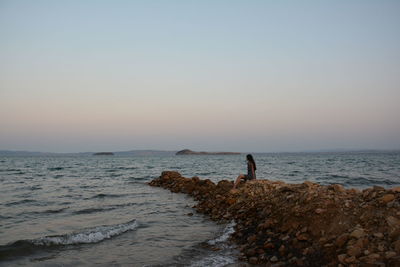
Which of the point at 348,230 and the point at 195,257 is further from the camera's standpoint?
the point at 195,257

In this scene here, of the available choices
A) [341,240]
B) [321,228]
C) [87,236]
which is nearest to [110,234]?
[87,236]

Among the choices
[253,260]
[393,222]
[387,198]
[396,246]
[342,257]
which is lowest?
[253,260]

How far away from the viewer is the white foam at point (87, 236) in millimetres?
7969

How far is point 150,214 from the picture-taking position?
456 inches

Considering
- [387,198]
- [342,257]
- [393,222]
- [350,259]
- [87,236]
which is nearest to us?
[350,259]

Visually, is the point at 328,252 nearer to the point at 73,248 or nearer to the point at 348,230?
the point at 348,230

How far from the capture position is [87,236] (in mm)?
8375

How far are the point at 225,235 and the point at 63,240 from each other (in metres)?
4.29

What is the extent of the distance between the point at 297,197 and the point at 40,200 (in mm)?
12285

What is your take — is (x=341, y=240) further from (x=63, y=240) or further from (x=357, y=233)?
(x=63, y=240)

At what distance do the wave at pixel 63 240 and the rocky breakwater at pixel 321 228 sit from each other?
358 cm

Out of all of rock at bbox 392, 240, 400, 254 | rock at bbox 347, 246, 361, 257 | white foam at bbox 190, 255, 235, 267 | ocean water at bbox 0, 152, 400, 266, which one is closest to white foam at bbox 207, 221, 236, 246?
ocean water at bbox 0, 152, 400, 266

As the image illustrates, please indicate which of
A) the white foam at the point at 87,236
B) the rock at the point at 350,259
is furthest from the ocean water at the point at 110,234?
the rock at the point at 350,259

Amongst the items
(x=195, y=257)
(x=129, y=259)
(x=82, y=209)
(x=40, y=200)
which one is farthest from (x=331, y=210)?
(x=40, y=200)
